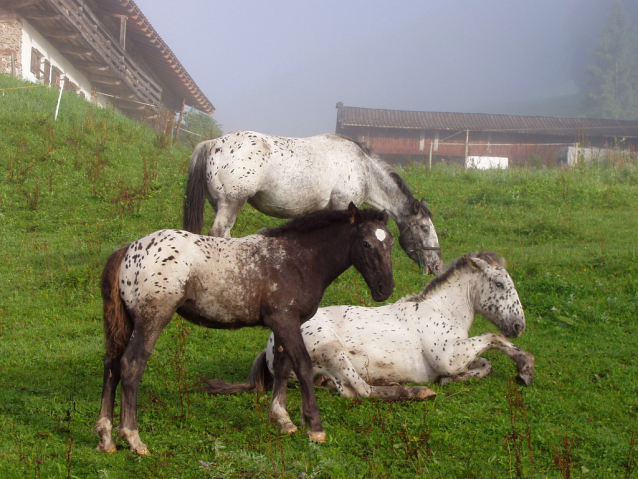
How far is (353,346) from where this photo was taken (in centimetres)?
636

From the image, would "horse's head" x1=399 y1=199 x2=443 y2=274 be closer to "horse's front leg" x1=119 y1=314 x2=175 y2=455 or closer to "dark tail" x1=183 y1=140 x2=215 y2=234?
"dark tail" x1=183 y1=140 x2=215 y2=234

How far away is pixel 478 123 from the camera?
4106 centimetres

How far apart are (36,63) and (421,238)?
2055 cm

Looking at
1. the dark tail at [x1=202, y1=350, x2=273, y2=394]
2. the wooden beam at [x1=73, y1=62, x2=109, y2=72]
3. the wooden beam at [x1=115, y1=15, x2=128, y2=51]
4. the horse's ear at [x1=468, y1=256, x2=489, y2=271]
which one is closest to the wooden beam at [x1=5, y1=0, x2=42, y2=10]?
the wooden beam at [x1=73, y1=62, x2=109, y2=72]

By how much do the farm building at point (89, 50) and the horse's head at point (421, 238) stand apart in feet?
42.3

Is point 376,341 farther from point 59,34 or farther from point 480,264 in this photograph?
point 59,34

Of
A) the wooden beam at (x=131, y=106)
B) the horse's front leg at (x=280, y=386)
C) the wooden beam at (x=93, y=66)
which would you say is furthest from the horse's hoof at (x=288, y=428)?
the wooden beam at (x=131, y=106)

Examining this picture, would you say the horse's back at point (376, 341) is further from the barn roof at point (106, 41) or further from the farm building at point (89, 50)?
the barn roof at point (106, 41)

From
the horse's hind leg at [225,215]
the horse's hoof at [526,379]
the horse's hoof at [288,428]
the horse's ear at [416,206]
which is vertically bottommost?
the horse's hoof at [288,428]

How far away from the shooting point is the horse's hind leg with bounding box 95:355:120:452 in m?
4.55

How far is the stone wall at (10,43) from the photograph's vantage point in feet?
71.8

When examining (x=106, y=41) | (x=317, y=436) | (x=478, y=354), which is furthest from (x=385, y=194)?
(x=106, y=41)

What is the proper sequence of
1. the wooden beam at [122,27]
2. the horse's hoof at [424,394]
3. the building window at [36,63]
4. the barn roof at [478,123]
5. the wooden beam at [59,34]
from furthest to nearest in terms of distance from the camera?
the barn roof at [478,123] < the wooden beam at [122,27] < the building window at [36,63] < the wooden beam at [59,34] < the horse's hoof at [424,394]

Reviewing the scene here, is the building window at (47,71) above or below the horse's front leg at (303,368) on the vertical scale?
above
